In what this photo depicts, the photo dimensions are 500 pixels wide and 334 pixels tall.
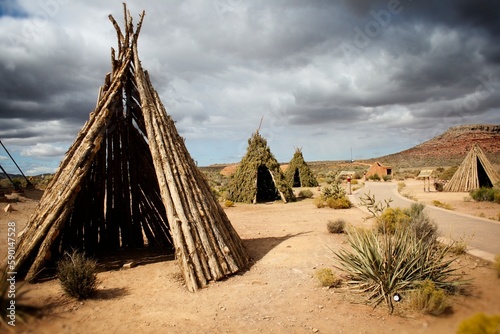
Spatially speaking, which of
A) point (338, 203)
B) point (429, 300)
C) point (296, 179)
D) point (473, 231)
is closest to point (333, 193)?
point (338, 203)

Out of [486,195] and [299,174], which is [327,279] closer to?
[486,195]

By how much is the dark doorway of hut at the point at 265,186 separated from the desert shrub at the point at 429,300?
1319cm

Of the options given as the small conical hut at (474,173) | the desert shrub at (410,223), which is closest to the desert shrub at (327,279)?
the desert shrub at (410,223)

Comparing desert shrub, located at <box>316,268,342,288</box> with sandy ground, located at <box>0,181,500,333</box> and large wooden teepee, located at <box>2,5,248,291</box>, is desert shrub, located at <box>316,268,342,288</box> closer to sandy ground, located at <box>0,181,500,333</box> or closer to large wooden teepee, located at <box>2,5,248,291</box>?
sandy ground, located at <box>0,181,500,333</box>

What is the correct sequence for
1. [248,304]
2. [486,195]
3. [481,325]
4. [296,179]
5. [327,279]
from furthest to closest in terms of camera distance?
[296,179] < [486,195] < [327,279] < [248,304] < [481,325]

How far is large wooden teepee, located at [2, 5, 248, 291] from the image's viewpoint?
494 centimetres

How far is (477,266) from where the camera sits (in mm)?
5031

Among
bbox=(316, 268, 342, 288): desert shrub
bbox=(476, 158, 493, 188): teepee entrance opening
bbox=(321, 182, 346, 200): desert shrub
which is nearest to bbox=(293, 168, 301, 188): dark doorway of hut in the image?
bbox=(321, 182, 346, 200): desert shrub

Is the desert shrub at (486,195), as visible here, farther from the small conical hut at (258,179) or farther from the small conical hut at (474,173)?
the small conical hut at (258,179)

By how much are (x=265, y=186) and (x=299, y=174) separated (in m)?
8.85

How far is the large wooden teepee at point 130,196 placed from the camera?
4941 millimetres

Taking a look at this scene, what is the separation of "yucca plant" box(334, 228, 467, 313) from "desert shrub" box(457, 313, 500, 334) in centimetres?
233

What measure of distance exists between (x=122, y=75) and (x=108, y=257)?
3697mm

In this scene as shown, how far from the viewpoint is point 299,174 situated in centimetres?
2564
